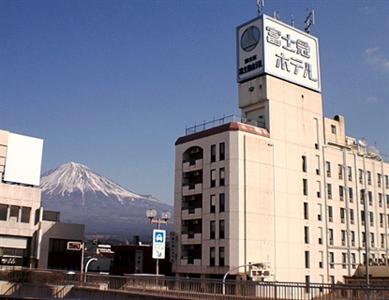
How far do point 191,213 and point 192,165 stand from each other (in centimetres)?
640

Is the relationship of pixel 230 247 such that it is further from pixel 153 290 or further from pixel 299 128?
pixel 153 290

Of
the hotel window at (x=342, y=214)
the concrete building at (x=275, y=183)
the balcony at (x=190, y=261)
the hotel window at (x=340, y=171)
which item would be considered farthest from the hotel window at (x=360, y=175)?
the balcony at (x=190, y=261)

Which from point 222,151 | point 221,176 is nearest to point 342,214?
point 221,176

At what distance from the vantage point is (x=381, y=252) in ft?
257

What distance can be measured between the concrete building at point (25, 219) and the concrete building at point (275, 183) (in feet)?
50.1

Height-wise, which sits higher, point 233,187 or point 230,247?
point 233,187

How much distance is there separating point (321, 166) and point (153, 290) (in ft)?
141

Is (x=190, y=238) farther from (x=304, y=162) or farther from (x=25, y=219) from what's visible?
(x=25, y=219)

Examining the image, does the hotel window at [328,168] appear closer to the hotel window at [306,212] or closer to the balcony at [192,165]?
the hotel window at [306,212]

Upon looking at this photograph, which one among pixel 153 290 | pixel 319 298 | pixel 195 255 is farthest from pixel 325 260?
pixel 319 298

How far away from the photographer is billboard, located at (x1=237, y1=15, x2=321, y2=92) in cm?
6969

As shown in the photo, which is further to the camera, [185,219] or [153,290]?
[185,219]

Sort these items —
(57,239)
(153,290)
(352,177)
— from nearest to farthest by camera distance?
(153,290)
(57,239)
(352,177)

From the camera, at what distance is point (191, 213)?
67.6 meters
